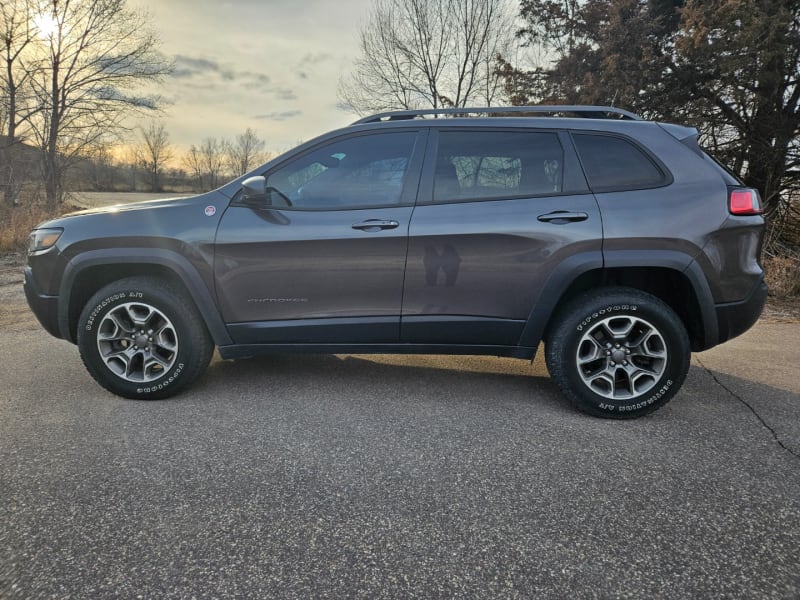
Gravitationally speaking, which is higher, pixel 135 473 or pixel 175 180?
pixel 175 180

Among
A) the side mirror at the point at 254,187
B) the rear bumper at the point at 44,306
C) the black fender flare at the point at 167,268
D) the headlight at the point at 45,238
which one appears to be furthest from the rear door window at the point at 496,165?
the rear bumper at the point at 44,306

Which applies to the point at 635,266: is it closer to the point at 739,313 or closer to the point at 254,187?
the point at 739,313

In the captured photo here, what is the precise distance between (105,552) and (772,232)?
10364mm

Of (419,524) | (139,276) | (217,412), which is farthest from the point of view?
(139,276)

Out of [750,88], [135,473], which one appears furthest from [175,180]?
[135,473]

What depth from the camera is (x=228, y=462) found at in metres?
2.51

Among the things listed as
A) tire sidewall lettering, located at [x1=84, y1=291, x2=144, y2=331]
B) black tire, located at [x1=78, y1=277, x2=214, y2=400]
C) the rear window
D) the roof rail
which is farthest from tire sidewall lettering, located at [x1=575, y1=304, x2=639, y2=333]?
tire sidewall lettering, located at [x1=84, y1=291, x2=144, y2=331]

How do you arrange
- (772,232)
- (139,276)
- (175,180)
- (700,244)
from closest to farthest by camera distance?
(700,244) → (139,276) → (772,232) → (175,180)

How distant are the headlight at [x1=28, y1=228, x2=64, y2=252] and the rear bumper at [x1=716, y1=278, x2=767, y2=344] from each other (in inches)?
167

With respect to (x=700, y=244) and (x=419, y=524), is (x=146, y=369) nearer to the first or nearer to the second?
(x=419, y=524)

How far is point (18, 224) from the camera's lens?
11156 mm

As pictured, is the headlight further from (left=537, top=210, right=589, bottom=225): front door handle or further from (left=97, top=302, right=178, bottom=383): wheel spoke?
(left=537, top=210, right=589, bottom=225): front door handle

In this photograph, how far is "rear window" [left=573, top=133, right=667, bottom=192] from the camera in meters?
3.05

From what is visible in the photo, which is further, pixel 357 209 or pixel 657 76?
pixel 657 76
